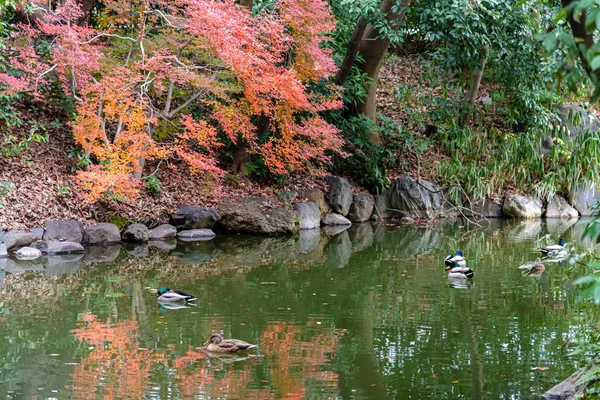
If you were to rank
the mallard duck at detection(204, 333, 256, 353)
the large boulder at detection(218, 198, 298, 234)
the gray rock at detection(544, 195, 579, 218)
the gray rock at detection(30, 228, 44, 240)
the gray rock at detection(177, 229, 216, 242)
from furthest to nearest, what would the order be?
the gray rock at detection(544, 195, 579, 218) → the large boulder at detection(218, 198, 298, 234) → the gray rock at detection(177, 229, 216, 242) → the gray rock at detection(30, 228, 44, 240) → the mallard duck at detection(204, 333, 256, 353)

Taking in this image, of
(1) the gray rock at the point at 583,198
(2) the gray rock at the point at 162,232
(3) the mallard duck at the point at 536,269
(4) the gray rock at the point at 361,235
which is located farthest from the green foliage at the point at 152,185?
(1) the gray rock at the point at 583,198

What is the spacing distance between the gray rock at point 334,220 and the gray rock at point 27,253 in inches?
231

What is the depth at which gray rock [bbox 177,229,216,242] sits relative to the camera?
40.2ft

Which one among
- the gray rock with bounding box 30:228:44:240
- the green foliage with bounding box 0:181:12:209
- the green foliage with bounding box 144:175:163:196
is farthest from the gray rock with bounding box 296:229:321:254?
the green foliage with bounding box 0:181:12:209

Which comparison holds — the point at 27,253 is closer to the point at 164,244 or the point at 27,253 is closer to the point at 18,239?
the point at 18,239

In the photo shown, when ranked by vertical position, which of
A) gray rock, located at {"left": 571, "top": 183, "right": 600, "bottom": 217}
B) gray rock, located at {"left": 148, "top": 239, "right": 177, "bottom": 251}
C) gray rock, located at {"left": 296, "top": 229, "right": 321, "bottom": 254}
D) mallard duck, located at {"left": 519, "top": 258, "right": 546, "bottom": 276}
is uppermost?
gray rock, located at {"left": 571, "top": 183, "right": 600, "bottom": 217}

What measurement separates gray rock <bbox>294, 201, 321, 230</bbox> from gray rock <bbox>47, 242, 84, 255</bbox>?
14.6 feet

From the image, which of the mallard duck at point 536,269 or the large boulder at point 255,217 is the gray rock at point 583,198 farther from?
the mallard duck at point 536,269

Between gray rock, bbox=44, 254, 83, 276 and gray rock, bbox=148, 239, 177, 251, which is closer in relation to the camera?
gray rock, bbox=44, 254, 83, 276

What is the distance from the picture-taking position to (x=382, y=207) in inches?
607

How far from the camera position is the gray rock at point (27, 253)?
33.8 ft

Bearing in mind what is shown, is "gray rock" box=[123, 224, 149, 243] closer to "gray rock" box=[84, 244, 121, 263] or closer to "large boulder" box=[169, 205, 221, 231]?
"gray rock" box=[84, 244, 121, 263]

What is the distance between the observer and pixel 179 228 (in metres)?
12.5

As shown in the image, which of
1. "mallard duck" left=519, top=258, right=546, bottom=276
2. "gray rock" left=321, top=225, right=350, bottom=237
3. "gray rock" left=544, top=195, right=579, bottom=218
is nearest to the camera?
"mallard duck" left=519, top=258, right=546, bottom=276
